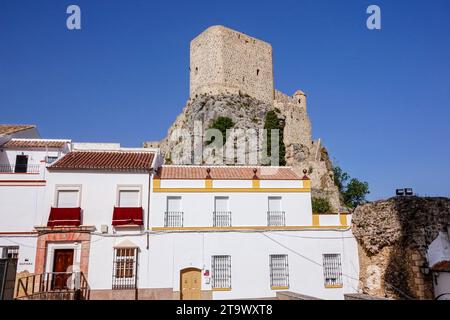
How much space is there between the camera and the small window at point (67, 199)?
17.0 m

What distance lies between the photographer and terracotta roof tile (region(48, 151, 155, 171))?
17.5 m

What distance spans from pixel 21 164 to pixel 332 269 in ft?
64.4

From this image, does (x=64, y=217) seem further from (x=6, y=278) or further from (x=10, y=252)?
(x=6, y=278)

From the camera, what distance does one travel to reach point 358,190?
49.1 m

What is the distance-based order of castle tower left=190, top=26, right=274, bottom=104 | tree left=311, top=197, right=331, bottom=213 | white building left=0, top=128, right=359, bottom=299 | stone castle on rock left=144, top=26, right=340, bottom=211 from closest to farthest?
1. white building left=0, top=128, right=359, bottom=299
2. tree left=311, top=197, right=331, bottom=213
3. stone castle on rock left=144, top=26, right=340, bottom=211
4. castle tower left=190, top=26, right=274, bottom=104

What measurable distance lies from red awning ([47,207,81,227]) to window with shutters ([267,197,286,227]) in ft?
30.9

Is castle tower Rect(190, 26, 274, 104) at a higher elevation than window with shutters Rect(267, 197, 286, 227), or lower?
higher

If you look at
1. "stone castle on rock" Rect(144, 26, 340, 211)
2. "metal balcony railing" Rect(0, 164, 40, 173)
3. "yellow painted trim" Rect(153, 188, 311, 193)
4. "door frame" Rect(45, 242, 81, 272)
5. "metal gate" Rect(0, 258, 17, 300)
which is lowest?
"metal gate" Rect(0, 258, 17, 300)

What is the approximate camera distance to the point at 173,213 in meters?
17.3

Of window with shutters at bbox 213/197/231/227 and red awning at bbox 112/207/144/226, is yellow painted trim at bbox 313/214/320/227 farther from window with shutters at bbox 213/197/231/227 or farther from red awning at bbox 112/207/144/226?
red awning at bbox 112/207/144/226

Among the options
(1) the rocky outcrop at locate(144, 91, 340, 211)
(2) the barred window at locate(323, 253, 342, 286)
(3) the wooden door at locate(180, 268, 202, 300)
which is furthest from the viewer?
(1) the rocky outcrop at locate(144, 91, 340, 211)

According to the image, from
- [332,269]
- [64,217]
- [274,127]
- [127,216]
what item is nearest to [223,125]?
[274,127]

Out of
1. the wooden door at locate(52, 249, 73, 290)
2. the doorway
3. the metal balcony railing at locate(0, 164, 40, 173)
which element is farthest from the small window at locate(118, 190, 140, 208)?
the doorway

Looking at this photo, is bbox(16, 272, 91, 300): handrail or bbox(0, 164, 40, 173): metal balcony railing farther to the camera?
bbox(0, 164, 40, 173): metal balcony railing
